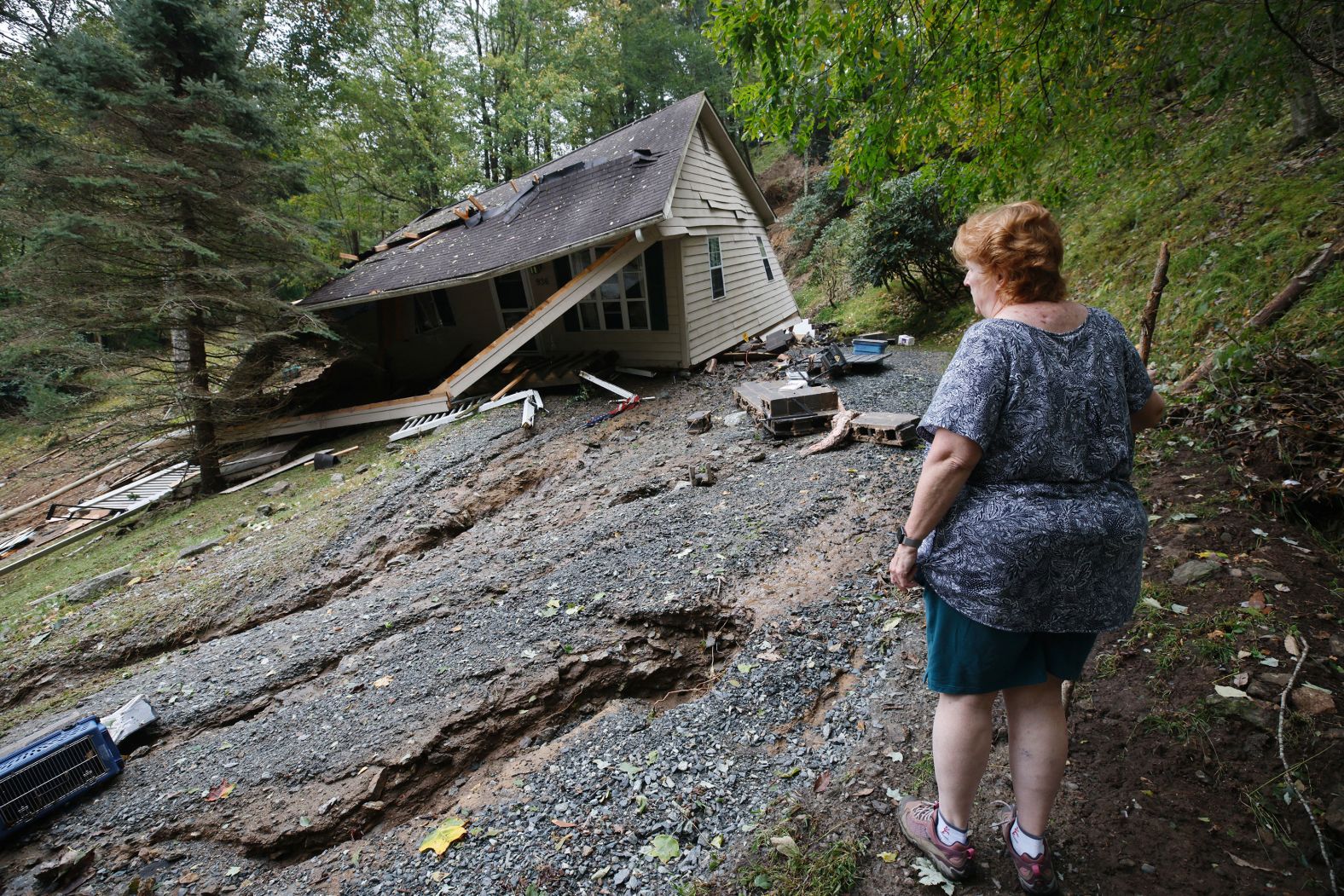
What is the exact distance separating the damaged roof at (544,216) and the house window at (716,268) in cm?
199

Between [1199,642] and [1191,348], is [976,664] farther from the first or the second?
[1191,348]

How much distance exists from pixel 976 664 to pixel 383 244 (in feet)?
48.6

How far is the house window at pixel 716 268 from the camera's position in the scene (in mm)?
11242

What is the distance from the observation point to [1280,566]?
2650 mm

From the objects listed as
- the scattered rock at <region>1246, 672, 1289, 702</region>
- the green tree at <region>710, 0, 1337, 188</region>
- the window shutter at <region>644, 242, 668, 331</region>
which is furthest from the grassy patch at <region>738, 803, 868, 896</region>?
the window shutter at <region>644, 242, 668, 331</region>

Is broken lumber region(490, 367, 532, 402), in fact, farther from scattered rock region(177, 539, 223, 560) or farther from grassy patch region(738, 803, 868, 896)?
grassy patch region(738, 803, 868, 896)

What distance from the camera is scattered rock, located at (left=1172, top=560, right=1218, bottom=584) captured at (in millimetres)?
2738

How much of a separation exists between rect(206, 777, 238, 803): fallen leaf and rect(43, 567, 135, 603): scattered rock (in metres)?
4.77

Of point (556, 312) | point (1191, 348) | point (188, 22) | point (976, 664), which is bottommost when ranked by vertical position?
point (976, 664)

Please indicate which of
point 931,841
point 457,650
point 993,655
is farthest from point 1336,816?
point 457,650

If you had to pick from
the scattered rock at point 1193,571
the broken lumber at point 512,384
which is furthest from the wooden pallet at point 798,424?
the broken lumber at point 512,384

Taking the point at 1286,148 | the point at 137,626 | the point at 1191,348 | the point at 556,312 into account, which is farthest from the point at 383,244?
the point at 1286,148

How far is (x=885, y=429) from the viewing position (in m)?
5.49

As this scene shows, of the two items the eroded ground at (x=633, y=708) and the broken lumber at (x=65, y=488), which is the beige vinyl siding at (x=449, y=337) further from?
the eroded ground at (x=633, y=708)
